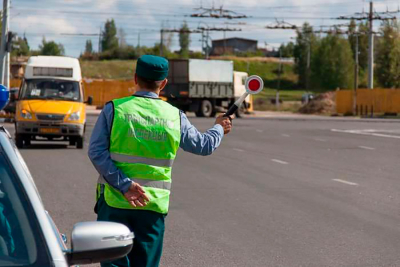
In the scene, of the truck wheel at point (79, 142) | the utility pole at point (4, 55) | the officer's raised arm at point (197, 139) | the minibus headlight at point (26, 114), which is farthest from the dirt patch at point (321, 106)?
the officer's raised arm at point (197, 139)

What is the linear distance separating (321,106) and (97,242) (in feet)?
238

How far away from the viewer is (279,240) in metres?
9.58

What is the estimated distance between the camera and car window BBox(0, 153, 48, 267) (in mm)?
3617

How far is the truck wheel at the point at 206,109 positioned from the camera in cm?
5538

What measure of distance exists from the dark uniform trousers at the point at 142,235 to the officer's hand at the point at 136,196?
0.07 m

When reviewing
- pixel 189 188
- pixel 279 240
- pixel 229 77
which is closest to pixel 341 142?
pixel 189 188

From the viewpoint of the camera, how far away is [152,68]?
521 cm

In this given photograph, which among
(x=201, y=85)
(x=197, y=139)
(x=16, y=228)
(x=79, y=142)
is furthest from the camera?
(x=201, y=85)

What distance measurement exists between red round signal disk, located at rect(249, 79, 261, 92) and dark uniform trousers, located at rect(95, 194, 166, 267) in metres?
1.08

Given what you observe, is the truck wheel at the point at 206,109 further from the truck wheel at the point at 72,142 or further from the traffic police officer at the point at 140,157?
the traffic police officer at the point at 140,157

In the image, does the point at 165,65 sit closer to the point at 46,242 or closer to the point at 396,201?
the point at 46,242

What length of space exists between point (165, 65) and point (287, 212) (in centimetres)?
679

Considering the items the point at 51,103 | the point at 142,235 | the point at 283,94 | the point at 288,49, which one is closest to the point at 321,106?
the point at 51,103

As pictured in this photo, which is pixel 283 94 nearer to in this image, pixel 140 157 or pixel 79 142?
pixel 79 142
